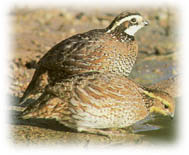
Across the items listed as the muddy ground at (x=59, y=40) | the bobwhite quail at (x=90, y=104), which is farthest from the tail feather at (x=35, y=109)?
the muddy ground at (x=59, y=40)

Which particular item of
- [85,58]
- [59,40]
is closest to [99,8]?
[59,40]

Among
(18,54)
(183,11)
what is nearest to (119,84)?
(18,54)

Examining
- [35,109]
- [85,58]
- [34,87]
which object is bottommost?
[35,109]

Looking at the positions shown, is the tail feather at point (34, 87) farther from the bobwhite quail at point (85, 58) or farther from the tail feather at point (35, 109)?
the tail feather at point (35, 109)

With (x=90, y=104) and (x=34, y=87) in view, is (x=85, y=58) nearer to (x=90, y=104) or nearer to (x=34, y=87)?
(x=34, y=87)

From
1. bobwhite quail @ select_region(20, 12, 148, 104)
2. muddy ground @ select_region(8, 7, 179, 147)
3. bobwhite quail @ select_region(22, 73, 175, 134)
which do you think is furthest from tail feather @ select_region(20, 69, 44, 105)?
bobwhite quail @ select_region(22, 73, 175, 134)

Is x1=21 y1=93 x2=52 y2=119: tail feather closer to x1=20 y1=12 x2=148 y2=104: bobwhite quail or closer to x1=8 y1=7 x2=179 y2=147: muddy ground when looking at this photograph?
x1=8 y1=7 x2=179 y2=147: muddy ground

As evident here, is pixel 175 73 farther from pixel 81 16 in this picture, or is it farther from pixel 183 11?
pixel 81 16
